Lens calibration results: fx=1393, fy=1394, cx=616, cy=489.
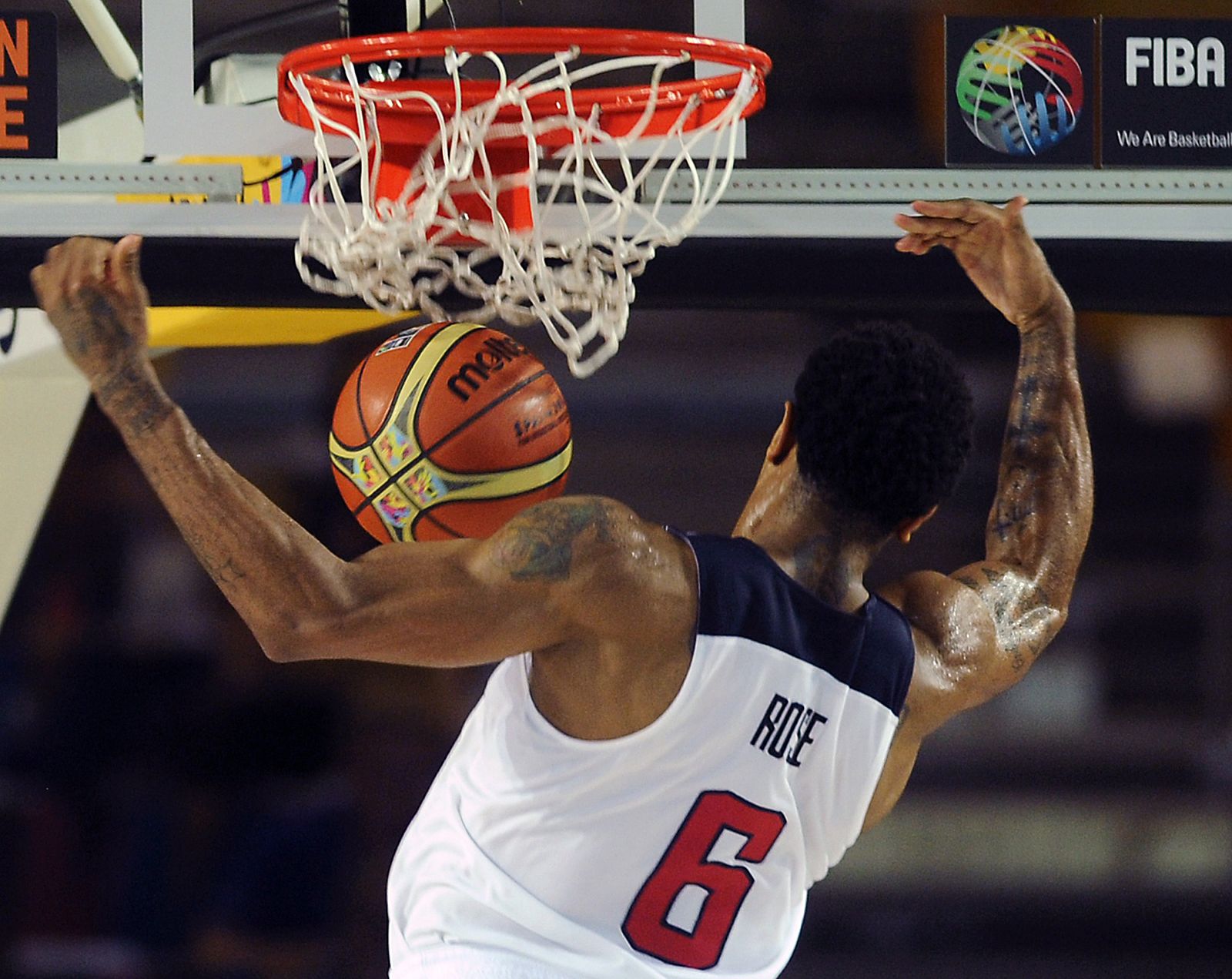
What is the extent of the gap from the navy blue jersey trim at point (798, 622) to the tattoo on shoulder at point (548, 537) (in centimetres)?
14

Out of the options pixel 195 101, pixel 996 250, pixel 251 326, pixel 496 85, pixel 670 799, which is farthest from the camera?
pixel 251 326

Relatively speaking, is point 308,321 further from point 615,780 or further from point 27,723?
point 615,780

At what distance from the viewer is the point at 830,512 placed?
183cm

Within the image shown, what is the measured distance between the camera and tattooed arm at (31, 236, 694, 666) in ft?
5.00

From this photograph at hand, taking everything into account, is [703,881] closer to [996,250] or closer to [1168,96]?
[996,250]

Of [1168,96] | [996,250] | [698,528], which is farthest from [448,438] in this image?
[698,528]

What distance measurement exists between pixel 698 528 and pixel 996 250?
5.95ft

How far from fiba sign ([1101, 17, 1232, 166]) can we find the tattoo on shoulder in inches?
70.5

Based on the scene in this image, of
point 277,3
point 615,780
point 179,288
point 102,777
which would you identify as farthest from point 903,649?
point 102,777

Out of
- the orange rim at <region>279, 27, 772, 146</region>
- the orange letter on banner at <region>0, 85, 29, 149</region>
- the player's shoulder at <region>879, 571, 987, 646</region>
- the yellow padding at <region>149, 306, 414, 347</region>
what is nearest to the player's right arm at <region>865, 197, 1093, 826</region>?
the player's shoulder at <region>879, 571, 987, 646</region>

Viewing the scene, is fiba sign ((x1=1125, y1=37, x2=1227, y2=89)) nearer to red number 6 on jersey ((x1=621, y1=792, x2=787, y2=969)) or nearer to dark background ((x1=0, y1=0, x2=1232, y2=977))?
dark background ((x1=0, y1=0, x2=1232, y2=977))

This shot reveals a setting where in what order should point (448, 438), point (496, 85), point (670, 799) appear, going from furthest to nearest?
point (496, 85) → point (448, 438) → point (670, 799)

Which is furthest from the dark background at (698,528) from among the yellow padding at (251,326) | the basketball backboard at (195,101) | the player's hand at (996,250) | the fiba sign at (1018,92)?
the player's hand at (996,250)

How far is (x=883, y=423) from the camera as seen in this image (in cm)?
177
